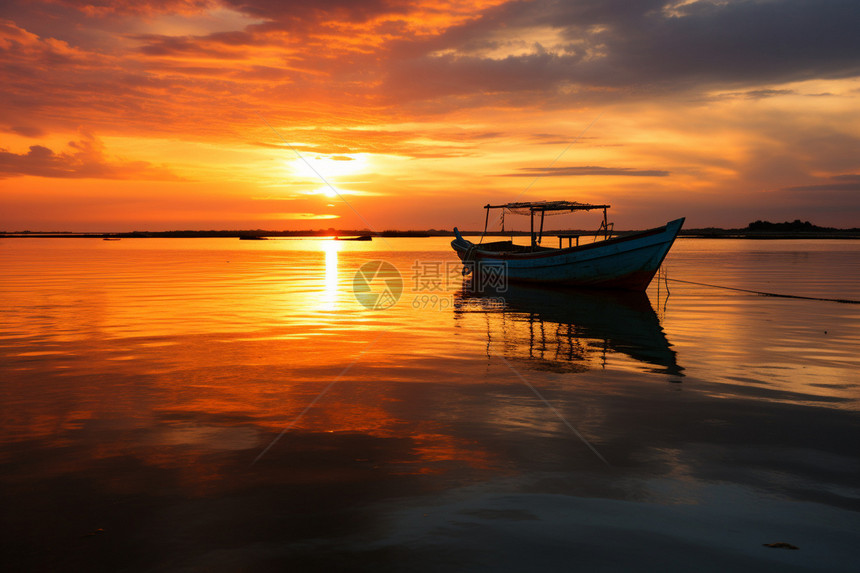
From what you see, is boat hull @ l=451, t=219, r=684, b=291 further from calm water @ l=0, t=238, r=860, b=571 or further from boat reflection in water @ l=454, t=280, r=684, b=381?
calm water @ l=0, t=238, r=860, b=571

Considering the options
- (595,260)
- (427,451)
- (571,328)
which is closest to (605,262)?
(595,260)

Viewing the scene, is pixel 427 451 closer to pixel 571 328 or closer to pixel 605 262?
pixel 571 328

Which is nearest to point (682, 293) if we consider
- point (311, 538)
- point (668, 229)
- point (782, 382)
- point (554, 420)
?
point (668, 229)

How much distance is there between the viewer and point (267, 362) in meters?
13.1

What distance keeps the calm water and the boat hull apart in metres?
12.5

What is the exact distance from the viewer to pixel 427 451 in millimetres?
7410

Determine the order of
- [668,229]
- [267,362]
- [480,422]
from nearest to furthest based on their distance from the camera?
[480,422] → [267,362] → [668,229]

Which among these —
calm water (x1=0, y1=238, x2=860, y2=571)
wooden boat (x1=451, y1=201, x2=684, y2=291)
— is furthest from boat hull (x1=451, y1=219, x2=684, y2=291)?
calm water (x1=0, y1=238, x2=860, y2=571)

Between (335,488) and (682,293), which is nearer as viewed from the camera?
(335,488)

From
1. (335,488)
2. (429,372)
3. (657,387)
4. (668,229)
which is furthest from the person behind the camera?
(668,229)

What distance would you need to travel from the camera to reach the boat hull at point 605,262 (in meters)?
29.0

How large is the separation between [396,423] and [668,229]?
23.9 metres

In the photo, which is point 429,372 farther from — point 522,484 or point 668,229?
point 668,229

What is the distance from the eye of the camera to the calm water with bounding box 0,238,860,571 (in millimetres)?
5062
